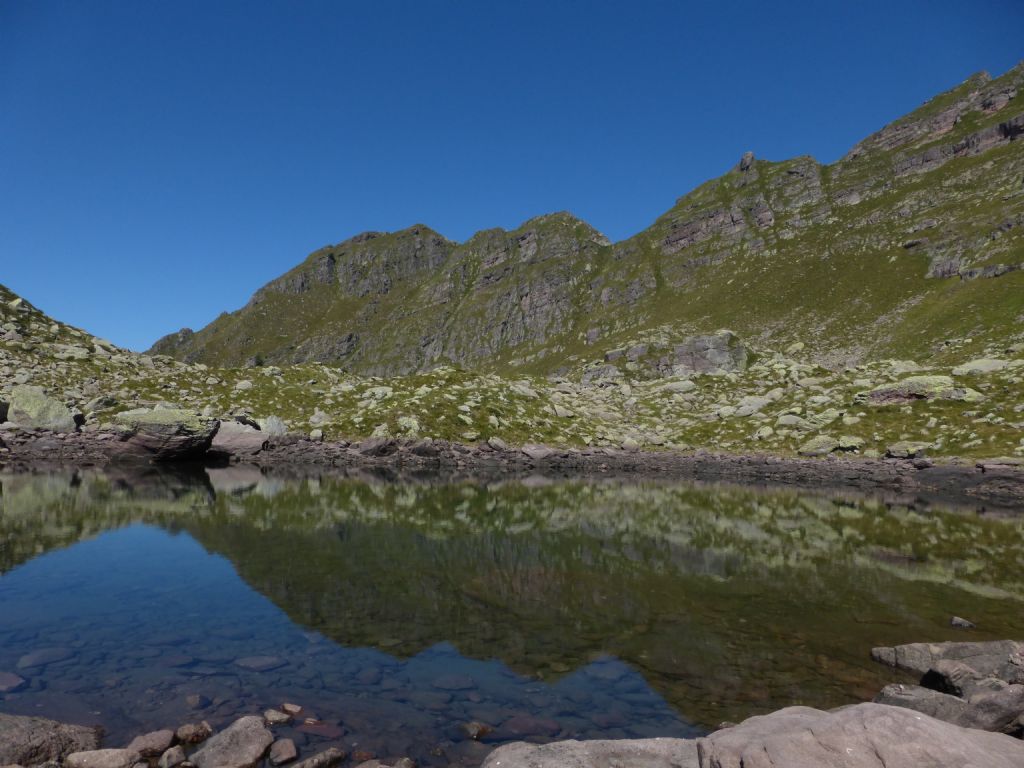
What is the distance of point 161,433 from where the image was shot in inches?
1861

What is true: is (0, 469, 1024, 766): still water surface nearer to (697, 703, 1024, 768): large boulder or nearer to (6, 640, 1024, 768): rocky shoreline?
(6, 640, 1024, 768): rocky shoreline

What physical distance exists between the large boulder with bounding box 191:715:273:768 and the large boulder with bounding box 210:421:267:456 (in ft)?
159

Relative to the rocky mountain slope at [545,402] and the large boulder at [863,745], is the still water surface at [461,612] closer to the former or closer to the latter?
the large boulder at [863,745]

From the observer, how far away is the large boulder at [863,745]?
18.3ft

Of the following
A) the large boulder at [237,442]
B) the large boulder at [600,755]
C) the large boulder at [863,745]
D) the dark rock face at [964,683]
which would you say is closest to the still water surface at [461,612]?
the dark rock face at [964,683]

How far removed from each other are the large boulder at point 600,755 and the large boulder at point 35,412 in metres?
59.1

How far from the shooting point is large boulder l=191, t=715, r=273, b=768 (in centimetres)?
811

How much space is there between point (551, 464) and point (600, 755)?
45430mm

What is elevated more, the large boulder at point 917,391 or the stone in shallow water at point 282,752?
the large boulder at point 917,391

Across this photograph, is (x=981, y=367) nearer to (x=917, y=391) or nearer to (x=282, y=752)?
(x=917, y=391)

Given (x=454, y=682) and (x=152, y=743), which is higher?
(x=152, y=743)

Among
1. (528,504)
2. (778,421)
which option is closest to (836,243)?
(778,421)

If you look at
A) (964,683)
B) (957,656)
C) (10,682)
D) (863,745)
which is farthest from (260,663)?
(957,656)

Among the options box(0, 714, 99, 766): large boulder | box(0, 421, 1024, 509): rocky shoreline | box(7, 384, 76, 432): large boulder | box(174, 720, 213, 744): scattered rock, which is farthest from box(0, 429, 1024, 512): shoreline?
box(0, 714, 99, 766): large boulder
